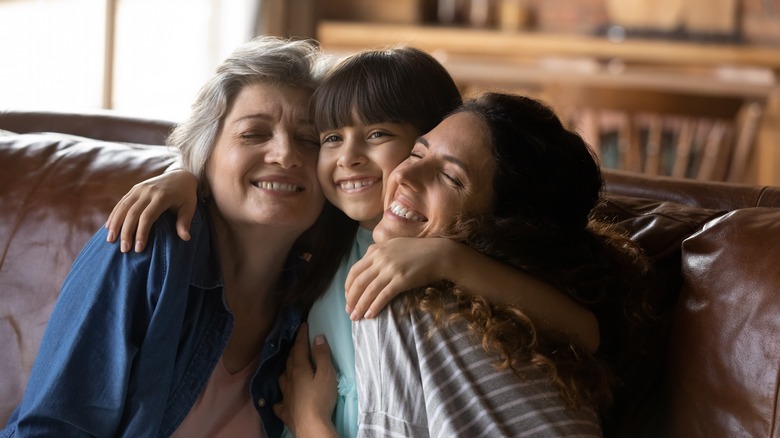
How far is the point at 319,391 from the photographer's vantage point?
174cm

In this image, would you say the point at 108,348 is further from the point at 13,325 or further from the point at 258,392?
the point at 13,325

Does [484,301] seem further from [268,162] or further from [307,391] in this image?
[268,162]

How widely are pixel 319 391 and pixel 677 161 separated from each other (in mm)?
3354

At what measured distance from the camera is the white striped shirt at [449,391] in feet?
4.75

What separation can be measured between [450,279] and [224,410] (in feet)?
1.93

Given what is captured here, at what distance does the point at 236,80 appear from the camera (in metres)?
1.89

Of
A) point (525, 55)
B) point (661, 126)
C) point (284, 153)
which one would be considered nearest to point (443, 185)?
point (284, 153)

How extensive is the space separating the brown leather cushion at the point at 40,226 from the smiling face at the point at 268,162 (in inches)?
10.3

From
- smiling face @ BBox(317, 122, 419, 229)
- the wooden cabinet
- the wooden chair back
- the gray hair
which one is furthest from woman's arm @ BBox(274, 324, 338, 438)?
the wooden cabinet

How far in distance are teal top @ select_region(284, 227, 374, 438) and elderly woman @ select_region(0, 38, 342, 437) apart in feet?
0.14

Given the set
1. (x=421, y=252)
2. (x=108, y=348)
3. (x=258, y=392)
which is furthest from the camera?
(x=258, y=392)

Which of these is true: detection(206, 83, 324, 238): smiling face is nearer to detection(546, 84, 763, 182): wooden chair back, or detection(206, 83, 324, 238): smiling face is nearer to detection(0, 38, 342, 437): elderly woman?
detection(0, 38, 342, 437): elderly woman

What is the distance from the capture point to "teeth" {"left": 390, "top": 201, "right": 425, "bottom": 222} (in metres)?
1.67

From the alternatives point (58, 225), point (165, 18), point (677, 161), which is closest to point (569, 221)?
point (58, 225)
